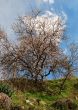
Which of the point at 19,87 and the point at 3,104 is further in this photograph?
the point at 19,87

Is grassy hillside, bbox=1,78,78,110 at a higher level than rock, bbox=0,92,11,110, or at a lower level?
lower

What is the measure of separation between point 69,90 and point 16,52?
6030 mm

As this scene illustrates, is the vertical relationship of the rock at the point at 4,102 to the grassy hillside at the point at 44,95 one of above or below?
above

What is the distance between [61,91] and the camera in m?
36.2

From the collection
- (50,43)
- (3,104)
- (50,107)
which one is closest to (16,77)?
(50,43)

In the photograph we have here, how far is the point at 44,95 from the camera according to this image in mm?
34219

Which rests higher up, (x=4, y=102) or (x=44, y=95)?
(x=4, y=102)

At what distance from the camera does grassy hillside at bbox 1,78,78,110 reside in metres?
27.9

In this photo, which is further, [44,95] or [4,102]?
[44,95]

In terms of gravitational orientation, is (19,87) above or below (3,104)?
below

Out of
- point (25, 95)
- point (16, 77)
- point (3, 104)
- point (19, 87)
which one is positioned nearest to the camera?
point (3, 104)

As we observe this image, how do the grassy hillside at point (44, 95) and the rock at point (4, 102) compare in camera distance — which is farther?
the grassy hillside at point (44, 95)

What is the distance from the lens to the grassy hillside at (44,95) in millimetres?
27891

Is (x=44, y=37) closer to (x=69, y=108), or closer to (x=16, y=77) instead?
(x=16, y=77)
